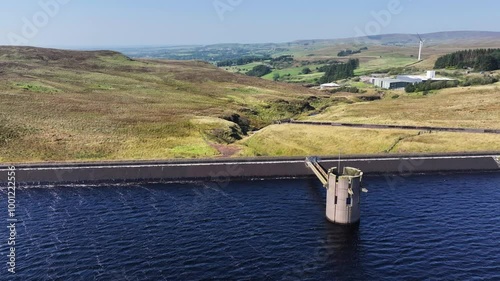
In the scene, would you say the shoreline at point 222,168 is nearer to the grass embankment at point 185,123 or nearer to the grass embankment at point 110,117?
the grass embankment at point 185,123

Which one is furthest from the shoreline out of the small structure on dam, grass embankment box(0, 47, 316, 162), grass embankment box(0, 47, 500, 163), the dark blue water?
the small structure on dam

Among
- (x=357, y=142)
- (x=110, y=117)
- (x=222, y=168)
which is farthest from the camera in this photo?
(x=110, y=117)

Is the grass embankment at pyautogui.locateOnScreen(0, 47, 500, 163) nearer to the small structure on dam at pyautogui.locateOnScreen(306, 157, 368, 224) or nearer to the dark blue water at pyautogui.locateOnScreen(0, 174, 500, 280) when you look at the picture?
the dark blue water at pyautogui.locateOnScreen(0, 174, 500, 280)

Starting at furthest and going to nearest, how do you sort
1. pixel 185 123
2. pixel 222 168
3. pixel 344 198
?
pixel 185 123 → pixel 222 168 → pixel 344 198

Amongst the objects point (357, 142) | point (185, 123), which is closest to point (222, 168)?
point (357, 142)

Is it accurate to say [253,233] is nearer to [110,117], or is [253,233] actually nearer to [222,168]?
[222,168]

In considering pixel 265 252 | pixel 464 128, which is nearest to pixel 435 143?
pixel 464 128
